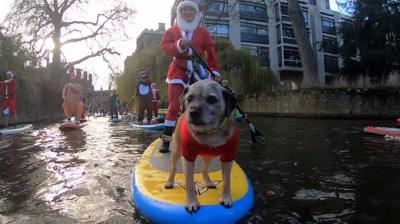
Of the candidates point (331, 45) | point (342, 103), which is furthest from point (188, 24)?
point (331, 45)

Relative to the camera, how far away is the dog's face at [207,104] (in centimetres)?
281

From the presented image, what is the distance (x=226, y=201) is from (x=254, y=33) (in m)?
47.2

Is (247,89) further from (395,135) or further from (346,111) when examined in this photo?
(395,135)

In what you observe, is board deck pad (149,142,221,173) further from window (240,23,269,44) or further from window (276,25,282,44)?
window (276,25,282,44)

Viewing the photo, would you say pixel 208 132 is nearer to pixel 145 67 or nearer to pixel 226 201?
pixel 226 201

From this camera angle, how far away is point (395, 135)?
7855 mm

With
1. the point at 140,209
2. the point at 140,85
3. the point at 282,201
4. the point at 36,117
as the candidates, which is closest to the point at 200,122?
the point at 140,209

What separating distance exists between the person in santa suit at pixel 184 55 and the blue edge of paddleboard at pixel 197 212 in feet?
6.30

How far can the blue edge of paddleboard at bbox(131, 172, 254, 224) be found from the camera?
2875 mm

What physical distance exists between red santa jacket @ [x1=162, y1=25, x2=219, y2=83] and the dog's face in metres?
1.90

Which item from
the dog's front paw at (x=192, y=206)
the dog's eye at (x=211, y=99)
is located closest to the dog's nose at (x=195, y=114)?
the dog's eye at (x=211, y=99)

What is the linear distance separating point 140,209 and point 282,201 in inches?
53.9

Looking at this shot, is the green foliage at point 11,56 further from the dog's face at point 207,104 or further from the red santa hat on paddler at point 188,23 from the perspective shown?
the dog's face at point 207,104

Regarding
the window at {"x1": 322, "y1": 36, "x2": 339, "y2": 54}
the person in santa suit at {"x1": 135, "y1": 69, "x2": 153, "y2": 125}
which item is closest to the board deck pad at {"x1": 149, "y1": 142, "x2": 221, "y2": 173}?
the person in santa suit at {"x1": 135, "y1": 69, "x2": 153, "y2": 125}
